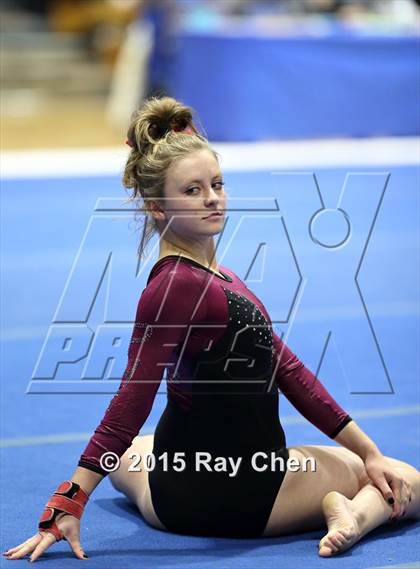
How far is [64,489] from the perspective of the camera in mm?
2092

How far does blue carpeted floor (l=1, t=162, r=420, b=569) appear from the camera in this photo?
7.48 feet

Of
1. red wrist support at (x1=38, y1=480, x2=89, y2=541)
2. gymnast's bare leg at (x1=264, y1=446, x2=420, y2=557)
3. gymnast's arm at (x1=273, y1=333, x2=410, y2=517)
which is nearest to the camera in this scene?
red wrist support at (x1=38, y1=480, x2=89, y2=541)

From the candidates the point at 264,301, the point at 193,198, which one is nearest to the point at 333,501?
the point at 193,198

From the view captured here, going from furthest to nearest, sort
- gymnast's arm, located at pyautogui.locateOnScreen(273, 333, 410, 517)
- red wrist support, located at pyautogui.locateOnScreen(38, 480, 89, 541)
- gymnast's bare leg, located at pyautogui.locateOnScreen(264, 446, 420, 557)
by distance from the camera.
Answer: gymnast's arm, located at pyautogui.locateOnScreen(273, 333, 410, 517)
gymnast's bare leg, located at pyautogui.locateOnScreen(264, 446, 420, 557)
red wrist support, located at pyautogui.locateOnScreen(38, 480, 89, 541)

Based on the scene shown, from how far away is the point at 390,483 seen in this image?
231cm

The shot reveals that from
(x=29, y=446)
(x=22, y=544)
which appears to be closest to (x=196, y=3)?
(x=29, y=446)

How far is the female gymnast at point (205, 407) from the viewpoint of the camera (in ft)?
7.07

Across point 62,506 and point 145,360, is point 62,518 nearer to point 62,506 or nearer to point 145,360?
point 62,506

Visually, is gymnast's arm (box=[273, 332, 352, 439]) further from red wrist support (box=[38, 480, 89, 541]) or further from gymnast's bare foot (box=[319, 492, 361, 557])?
red wrist support (box=[38, 480, 89, 541])

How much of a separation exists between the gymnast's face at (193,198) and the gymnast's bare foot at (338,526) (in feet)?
1.96

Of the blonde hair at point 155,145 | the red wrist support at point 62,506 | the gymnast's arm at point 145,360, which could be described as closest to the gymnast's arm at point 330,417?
the gymnast's arm at point 145,360

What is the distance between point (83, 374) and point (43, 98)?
9.61m

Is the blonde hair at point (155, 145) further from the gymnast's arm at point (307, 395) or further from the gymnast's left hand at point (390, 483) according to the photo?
the gymnast's left hand at point (390, 483)

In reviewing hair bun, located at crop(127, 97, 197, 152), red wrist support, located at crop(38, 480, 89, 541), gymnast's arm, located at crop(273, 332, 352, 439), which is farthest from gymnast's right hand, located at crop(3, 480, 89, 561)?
hair bun, located at crop(127, 97, 197, 152)
